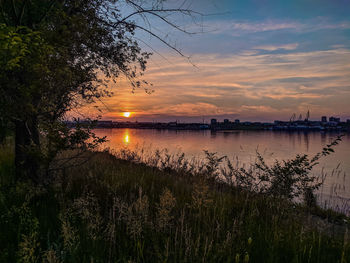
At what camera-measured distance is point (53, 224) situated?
4.31 m

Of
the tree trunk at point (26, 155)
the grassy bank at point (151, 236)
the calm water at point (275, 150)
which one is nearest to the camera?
the grassy bank at point (151, 236)

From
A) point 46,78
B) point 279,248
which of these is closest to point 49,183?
point 46,78

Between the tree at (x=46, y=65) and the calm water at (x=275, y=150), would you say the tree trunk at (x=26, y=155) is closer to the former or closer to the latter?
the tree at (x=46, y=65)

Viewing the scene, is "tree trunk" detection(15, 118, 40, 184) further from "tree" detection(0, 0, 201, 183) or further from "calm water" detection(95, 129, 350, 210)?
"calm water" detection(95, 129, 350, 210)

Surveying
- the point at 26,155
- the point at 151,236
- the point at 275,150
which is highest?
the point at 26,155

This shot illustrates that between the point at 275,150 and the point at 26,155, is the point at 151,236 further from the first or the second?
the point at 275,150

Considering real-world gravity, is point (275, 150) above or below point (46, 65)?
below

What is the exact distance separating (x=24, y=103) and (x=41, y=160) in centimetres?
133

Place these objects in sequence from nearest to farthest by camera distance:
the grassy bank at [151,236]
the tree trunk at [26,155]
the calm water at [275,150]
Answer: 1. the grassy bank at [151,236]
2. the tree trunk at [26,155]
3. the calm water at [275,150]

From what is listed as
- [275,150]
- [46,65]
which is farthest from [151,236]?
[275,150]

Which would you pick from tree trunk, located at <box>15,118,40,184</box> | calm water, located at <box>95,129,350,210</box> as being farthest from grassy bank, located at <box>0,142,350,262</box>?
calm water, located at <box>95,129,350,210</box>

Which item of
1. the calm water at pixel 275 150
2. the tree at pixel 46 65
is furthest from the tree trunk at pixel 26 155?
the calm water at pixel 275 150

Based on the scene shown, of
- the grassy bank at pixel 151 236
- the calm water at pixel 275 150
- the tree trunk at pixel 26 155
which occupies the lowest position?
the calm water at pixel 275 150

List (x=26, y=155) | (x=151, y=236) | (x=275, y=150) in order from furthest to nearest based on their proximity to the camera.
Result: (x=275, y=150), (x=26, y=155), (x=151, y=236)
